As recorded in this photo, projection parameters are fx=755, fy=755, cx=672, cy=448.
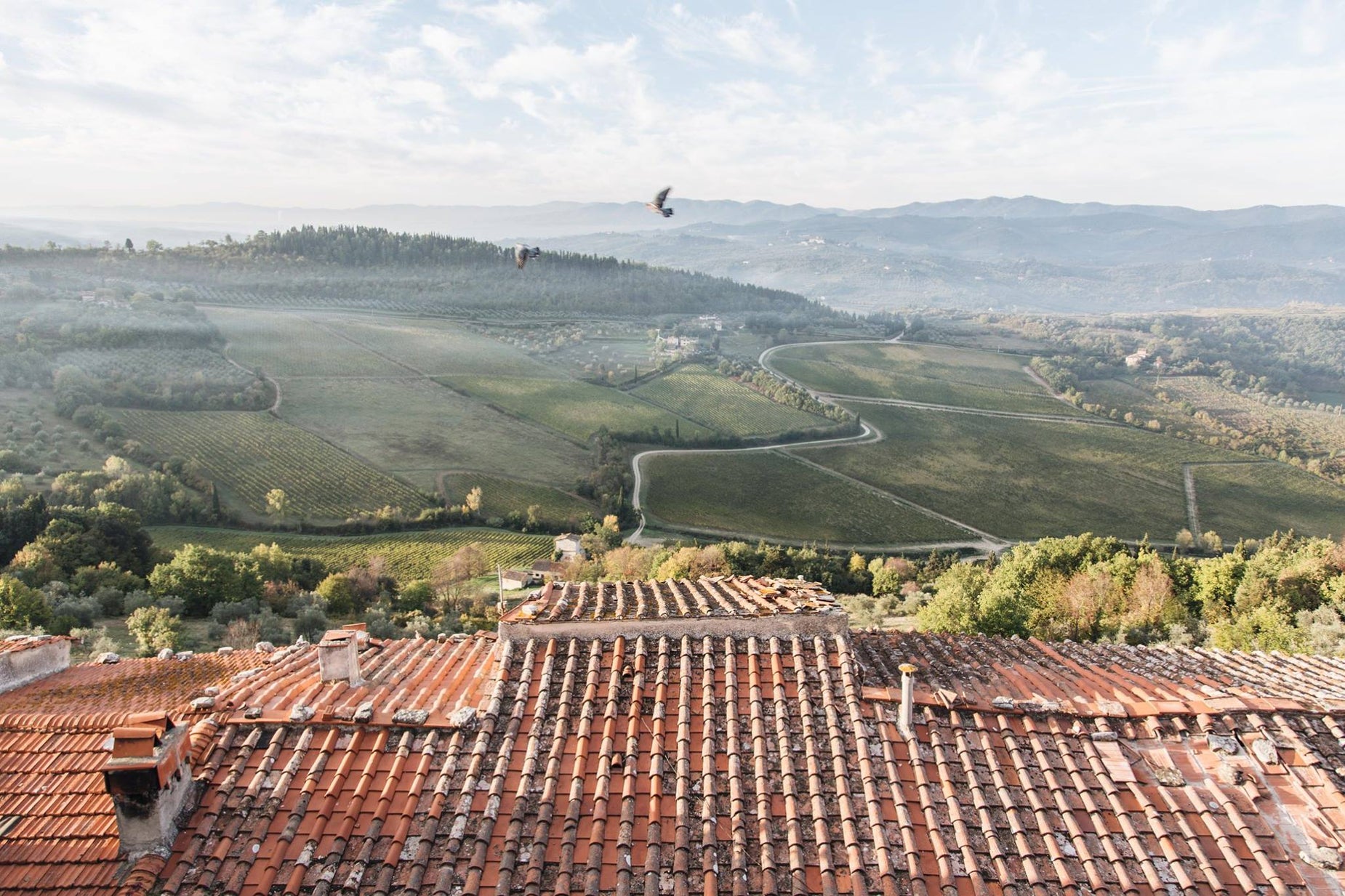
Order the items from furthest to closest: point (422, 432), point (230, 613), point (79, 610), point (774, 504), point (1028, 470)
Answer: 1. point (1028, 470)
2. point (422, 432)
3. point (774, 504)
4. point (230, 613)
5. point (79, 610)

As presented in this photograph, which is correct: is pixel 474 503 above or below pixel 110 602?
below

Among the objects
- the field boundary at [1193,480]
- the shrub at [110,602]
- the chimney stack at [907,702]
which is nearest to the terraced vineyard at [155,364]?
the shrub at [110,602]

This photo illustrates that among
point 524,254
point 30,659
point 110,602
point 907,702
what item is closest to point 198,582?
point 110,602

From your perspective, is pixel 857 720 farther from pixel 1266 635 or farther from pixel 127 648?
pixel 127 648

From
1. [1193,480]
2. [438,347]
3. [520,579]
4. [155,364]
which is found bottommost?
[1193,480]

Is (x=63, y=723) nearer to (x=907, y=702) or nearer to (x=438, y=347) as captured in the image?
(x=907, y=702)

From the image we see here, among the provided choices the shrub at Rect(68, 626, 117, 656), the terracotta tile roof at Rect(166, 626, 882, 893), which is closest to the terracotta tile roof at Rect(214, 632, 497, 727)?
the terracotta tile roof at Rect(166, 626, 882, 893)

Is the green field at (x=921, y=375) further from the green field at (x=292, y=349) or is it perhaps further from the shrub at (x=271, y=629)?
the shrub at (x=271, y=629)
